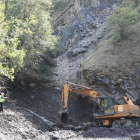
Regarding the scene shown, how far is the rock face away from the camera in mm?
24359

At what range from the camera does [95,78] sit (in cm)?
1817

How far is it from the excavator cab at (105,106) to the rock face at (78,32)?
8757 millimetres

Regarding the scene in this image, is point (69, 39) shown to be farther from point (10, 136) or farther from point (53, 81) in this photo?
point (10, 136)

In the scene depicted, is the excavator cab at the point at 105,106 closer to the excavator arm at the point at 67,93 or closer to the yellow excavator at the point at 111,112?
the yellow excavator at the point at 111,112

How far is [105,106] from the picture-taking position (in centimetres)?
Answer: 1263

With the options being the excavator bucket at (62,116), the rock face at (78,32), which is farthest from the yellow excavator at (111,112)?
the rock face at (78,32)

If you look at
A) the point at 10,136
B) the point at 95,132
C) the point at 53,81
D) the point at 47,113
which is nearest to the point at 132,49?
the point at 53,81

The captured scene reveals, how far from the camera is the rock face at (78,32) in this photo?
79.9 ft

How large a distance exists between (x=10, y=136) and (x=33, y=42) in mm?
11459

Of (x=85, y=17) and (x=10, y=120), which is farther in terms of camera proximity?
(x=85, y=17)

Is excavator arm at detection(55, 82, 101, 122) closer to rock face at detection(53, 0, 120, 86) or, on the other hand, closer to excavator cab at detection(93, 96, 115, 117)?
excavator cab at detection(93, 96, 115, 117)

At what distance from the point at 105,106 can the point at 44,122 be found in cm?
358

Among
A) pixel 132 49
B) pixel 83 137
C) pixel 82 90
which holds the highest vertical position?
pixel 132 49

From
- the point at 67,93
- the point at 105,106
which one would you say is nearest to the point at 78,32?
the point at 67,93
